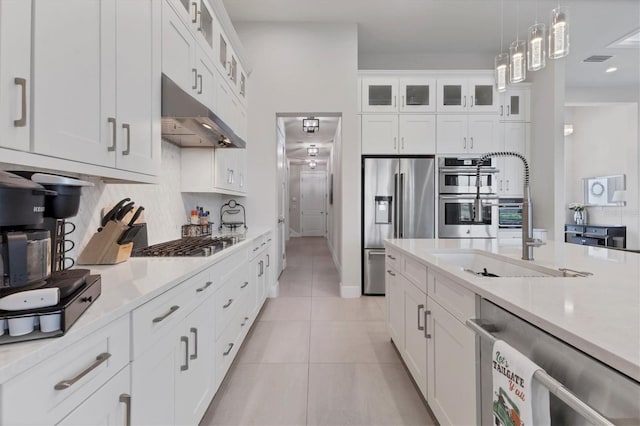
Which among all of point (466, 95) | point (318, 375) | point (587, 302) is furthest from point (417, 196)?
point (587, 302)

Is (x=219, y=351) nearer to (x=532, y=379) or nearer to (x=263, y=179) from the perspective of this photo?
(x=532, y=379)

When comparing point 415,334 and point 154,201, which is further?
point 154,201

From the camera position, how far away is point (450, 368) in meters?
1.34

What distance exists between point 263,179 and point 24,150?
9.98 feet

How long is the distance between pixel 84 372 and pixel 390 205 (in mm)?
3654

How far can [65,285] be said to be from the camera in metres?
0.77

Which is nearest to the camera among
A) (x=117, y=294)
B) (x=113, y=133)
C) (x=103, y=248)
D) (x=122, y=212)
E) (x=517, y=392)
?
(x=517, y=392)

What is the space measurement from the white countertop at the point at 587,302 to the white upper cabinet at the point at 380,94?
302 cm

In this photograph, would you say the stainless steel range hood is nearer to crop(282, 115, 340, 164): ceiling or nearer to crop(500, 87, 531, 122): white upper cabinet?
crop(282, 115, 340, 164): ceiling

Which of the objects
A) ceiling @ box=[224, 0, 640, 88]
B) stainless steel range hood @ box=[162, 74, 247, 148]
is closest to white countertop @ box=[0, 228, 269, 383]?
stainless steel range hood @ box=[162, 74, 247, 148]

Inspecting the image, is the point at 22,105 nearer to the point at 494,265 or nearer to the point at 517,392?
the point at 517,392

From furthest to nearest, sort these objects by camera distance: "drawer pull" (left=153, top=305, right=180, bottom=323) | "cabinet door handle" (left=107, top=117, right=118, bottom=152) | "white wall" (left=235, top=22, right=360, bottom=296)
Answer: "white wall" (left=235, top=22, right=360, bottom=296) → "cabinet door handle" (left=107, top=117, right=118, bottom=152) → "drawer pull" (left=153, top=305, right=180, bottom=323)

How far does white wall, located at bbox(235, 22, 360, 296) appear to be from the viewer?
3.88 meters

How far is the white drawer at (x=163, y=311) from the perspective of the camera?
961 mm
